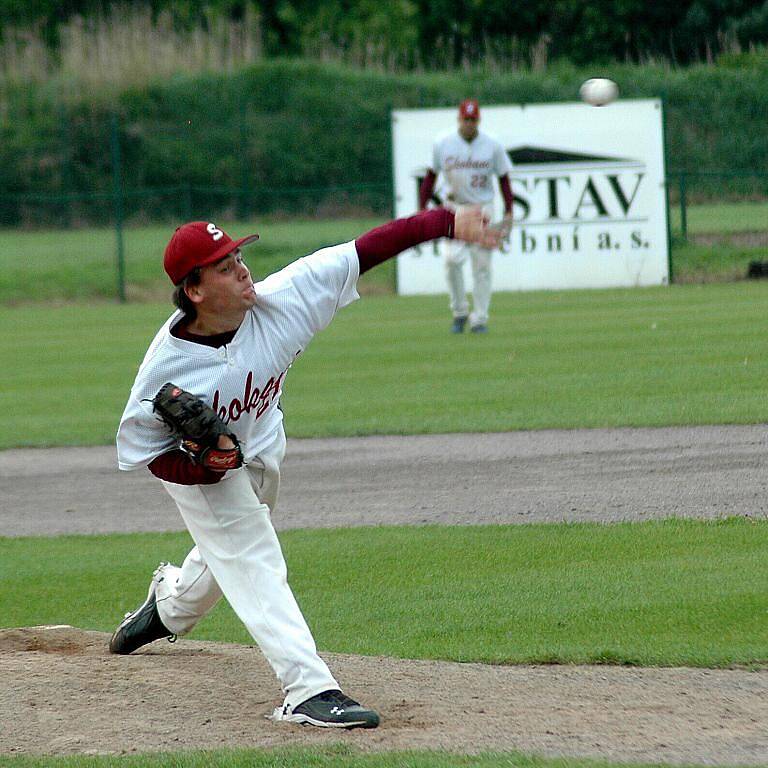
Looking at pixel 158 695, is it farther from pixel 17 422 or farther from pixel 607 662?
pixel 17 422

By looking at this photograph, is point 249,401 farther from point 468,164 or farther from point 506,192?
point 468,164

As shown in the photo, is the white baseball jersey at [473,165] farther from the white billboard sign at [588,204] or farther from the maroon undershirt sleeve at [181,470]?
the maroon undershirt sleeve at [181,470]

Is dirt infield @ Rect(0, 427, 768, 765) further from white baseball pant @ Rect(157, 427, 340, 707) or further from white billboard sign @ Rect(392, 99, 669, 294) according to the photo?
white billboard sign @ Rect(392, 99, 669, 294)

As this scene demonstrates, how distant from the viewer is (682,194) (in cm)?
2428

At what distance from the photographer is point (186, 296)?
15.6ft

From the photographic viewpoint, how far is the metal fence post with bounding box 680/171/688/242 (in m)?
23.4

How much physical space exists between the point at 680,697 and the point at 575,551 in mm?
2181

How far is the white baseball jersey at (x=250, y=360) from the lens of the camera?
15.4 feet

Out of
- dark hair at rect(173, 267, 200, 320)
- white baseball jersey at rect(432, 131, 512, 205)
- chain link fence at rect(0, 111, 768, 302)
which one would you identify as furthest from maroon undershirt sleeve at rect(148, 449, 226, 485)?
chain link fence at rect(0, 111, 768, 302)

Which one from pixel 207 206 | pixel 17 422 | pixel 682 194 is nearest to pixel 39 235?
pixel 207 206

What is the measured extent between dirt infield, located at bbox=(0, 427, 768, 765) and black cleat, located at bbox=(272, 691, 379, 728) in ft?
0.12

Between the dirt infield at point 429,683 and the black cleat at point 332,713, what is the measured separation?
0.12 feet

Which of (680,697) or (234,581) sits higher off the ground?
(234,581)

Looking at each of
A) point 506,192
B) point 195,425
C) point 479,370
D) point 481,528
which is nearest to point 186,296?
point 195,425
